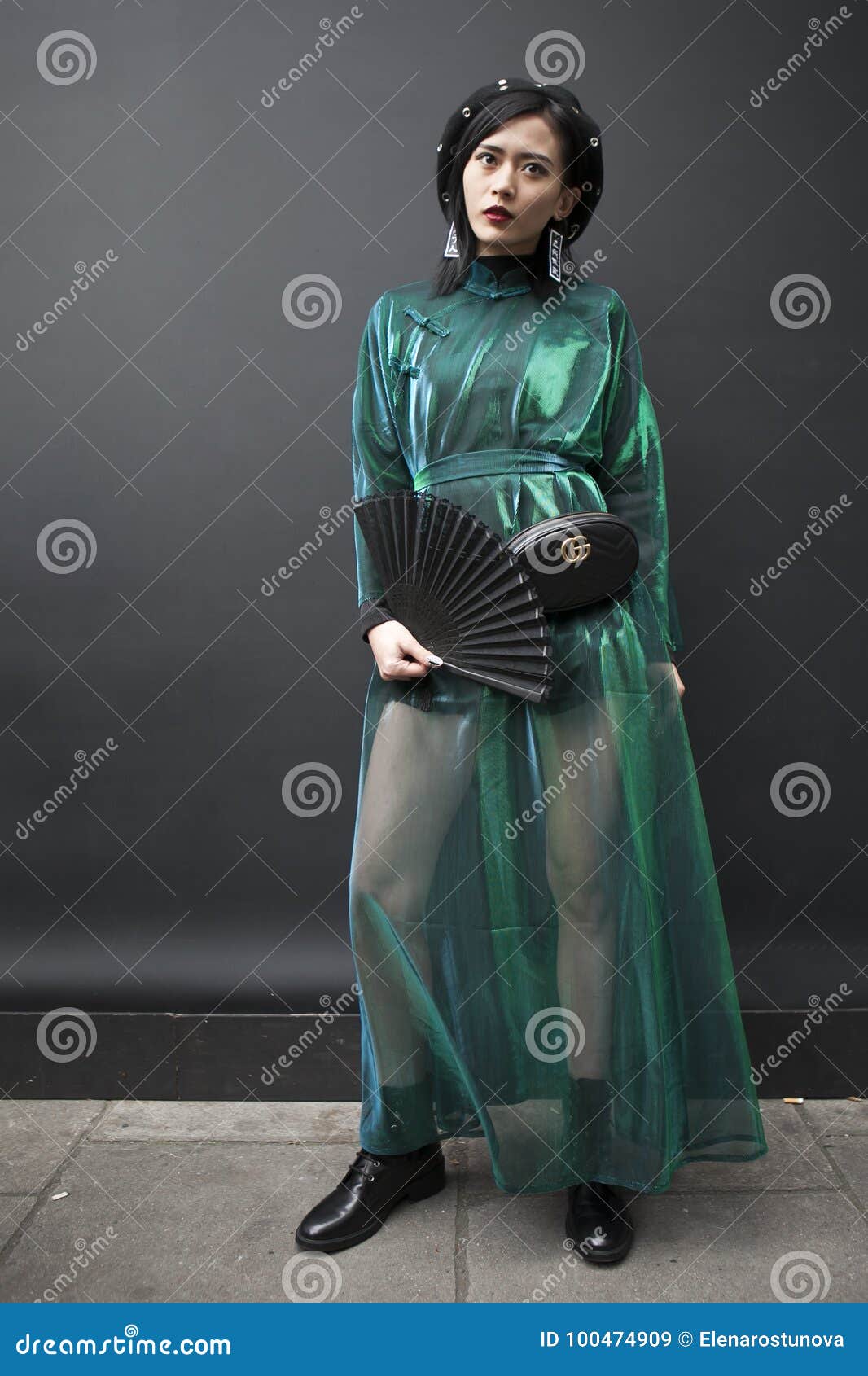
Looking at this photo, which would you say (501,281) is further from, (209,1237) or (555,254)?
(209,1237)

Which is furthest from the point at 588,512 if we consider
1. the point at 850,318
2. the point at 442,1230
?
the point at 442,1230

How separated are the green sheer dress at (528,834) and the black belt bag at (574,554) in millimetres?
74

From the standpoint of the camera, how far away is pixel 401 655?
2.22 meters

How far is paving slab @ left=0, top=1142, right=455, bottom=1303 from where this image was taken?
83.5 inches

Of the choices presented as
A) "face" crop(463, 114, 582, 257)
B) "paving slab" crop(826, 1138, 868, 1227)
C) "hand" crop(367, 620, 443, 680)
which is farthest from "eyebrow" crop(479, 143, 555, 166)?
"paving slab" crop(826, 1138, 868, 1227)

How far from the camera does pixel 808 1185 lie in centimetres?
250

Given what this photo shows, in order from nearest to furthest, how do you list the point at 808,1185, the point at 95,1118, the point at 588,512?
the point at 588,512 → the point at 808,1185 → the point at 95,1118

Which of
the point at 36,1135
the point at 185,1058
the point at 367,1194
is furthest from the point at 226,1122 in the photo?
the point at 367,1194

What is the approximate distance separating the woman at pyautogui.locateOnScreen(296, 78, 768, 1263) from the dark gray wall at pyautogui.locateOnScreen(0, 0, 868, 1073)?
67 cm

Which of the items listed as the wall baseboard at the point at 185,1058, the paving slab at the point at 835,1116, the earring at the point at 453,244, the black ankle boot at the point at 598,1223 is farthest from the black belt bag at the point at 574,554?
the paving slab at the point at 835,1116

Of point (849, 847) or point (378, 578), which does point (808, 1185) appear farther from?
point (378, 578)

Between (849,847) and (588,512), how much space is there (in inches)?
54.3

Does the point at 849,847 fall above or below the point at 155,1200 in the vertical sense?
above

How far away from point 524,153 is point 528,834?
132 cm
